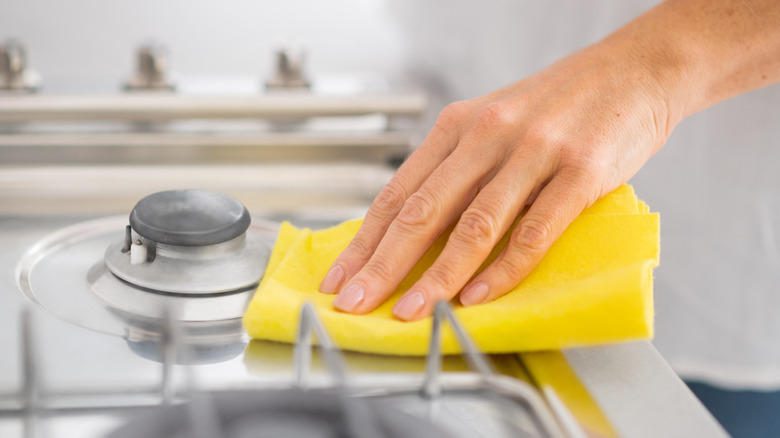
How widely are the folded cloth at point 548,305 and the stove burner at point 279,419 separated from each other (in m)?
0.08

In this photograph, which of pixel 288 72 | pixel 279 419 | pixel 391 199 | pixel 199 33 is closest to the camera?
pixel 279 419

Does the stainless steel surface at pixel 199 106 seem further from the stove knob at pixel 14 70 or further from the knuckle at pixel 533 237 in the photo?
the knuckle at pixel 533 237

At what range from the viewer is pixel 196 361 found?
411 millimetres

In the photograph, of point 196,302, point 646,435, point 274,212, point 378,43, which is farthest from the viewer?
point 378,43

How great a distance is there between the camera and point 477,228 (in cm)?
49

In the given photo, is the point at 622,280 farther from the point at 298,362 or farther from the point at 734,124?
the point at 734,124

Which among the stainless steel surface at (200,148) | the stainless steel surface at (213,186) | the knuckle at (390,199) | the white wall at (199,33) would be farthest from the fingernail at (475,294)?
the white wall at (199,33)

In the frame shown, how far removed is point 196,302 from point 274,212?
225mm

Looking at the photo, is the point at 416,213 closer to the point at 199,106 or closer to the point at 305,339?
the point at 305,339

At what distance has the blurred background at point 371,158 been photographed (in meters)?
0.72

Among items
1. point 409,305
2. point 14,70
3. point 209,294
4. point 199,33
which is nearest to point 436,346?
point 409,305

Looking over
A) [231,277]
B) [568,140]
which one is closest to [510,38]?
[568,140]

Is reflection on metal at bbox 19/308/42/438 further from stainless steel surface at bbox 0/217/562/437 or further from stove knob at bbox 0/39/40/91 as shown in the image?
stove knob at bbox 0/39/40/91

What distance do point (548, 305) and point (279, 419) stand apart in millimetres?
168
